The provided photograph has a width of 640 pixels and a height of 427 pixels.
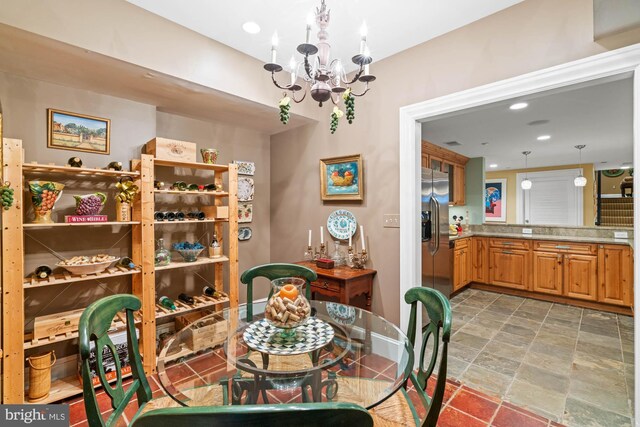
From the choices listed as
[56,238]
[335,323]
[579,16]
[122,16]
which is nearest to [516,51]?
[579,16]

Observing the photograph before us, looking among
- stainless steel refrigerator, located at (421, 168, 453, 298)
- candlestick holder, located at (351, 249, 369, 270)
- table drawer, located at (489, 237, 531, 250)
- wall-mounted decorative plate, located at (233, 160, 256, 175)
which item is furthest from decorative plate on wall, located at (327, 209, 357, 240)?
table drawer, located at (489, 237, 531, 250)

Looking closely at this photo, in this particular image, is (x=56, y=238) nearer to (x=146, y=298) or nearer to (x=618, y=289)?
(x=146, y=298)

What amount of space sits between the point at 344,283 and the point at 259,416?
195 cm

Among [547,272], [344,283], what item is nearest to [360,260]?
[344,283]

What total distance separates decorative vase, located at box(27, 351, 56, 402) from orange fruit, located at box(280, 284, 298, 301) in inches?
72.5

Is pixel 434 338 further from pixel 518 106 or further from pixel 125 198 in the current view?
pixel 518 106

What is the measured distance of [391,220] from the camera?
8.64 ft

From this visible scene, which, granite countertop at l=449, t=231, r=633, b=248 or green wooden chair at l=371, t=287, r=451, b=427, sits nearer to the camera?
green wooden chair at l=371, t=287, r=451, b=427

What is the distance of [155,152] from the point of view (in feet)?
8.04

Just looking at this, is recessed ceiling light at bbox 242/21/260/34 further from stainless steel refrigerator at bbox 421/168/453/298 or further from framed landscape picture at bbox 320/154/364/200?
stainless steel refrigerator at bbox 421/168/453/298

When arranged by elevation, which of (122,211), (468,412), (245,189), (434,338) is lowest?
(468,412)

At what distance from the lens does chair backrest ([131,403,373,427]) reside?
0.55 meters

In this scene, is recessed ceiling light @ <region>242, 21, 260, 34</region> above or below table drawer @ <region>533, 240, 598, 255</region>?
above

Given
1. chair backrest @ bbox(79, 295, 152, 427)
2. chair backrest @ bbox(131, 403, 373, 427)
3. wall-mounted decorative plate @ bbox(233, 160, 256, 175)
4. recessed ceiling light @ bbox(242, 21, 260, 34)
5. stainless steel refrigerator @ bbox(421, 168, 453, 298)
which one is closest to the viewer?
chair backrest @ bbox(131, 403, 373, 427)
